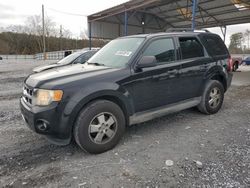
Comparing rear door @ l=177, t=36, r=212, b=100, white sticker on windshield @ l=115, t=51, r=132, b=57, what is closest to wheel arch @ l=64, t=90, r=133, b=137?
white sticker on windshield @ l=115, t=51, r=132, b=57

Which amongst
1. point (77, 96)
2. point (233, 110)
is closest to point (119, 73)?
point (77, 96)

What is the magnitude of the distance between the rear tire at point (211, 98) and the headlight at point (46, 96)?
3.24 m

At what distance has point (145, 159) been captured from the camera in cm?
313

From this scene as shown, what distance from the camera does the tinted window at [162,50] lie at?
3879 millimetres

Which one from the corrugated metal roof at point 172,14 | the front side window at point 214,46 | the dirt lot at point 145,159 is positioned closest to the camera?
the dirt lot at point 145,159

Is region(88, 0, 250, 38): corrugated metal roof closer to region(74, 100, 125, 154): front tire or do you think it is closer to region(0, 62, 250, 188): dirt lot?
region(0, 62, 250, 188): dirt lot

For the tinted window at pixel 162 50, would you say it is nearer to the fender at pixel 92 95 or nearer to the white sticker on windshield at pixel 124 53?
the white sticker on windshield at pixel 124 53

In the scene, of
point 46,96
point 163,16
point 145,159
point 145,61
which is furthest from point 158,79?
point 163,16

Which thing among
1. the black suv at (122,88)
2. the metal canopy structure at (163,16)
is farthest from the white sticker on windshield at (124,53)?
the metal canopy structure at (163,16)

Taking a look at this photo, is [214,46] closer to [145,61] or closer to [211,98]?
[211,98]

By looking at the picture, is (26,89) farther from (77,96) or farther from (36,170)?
(36,170)

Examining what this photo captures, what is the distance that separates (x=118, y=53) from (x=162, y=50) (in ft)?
2.74

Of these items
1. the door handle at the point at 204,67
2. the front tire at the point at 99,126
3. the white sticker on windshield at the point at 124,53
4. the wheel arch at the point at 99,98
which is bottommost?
the front tire at the point at 99,126

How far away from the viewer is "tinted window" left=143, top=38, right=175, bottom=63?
388cm
